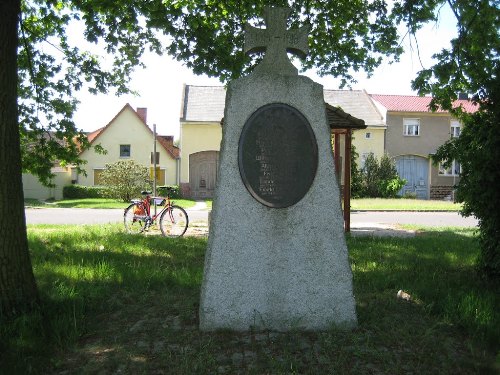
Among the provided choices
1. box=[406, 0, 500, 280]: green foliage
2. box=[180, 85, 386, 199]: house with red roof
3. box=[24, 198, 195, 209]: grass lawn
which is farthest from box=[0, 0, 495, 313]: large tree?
box=[180, 85, 386, 199]: house with red roof

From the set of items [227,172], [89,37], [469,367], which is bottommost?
[469,367]

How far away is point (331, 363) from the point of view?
138 inches

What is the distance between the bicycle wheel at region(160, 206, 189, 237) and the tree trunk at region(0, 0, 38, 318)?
6804mm

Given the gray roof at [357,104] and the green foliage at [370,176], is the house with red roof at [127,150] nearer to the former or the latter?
the gray roof at [357,104]

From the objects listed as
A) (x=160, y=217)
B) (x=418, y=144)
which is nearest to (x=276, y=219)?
(x=160, y=217)

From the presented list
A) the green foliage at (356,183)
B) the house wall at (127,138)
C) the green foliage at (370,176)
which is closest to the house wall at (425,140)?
the green foliage at (370,176)

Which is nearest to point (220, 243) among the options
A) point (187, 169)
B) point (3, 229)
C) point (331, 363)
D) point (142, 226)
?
point (331, 363)

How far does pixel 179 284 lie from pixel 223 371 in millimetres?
2204

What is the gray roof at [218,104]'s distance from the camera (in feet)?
103

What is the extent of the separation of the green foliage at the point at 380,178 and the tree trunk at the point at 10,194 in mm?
27836

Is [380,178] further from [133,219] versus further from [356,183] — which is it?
[133,219]

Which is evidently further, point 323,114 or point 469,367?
point 323,114

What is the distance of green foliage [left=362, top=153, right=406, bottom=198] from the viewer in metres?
30.5

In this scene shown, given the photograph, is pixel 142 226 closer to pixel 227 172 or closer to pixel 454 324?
pixel 227 172
